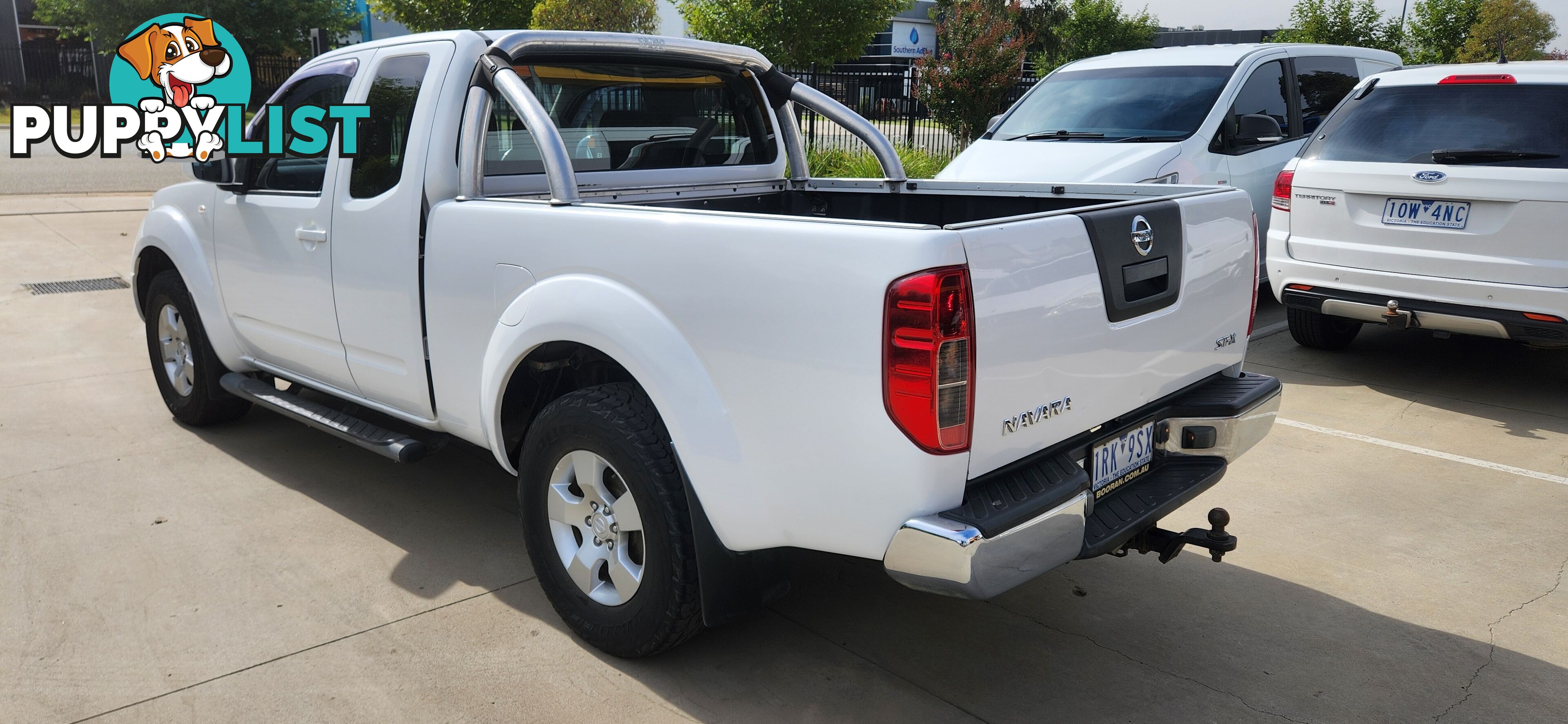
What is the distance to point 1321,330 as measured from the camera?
7.16 meters

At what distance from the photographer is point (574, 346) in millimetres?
3150

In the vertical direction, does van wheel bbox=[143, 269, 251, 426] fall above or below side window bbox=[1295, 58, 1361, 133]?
below

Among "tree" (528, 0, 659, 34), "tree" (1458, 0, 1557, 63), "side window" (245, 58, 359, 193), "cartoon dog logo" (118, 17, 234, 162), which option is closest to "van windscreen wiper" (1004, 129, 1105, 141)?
"side window" (245, 58, 359, 193)

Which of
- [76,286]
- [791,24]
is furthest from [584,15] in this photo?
[76,286]

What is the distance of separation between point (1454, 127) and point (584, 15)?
1458 cm

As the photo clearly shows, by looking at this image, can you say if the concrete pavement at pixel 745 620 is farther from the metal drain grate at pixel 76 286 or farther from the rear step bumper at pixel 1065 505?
the metal drain grate at pixel 76 286

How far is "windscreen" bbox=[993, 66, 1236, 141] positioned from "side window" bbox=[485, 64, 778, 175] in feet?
13.4

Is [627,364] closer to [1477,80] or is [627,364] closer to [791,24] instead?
[1477,80]

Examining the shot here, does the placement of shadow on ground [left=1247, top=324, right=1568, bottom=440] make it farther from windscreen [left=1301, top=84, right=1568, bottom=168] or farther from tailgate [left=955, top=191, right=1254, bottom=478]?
tailgate [left=955, top=191, right=1254, bottom=478]

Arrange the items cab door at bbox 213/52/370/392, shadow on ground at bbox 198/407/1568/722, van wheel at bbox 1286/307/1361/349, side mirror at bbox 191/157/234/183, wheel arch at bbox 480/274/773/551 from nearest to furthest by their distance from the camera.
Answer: wheel arch at bbox 480/274/773/551 < shadow on ground at bbox 198/407/1568/722 < cab door at bbox 213/52/370/392 < side mirror at bbox 191/157/234/183 < van wheel at bbox 1286/307/1361/349

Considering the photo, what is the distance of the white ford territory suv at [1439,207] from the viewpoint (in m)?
5.49

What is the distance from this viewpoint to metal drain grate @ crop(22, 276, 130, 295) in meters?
8.84

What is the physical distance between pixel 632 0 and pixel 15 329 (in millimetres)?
14861

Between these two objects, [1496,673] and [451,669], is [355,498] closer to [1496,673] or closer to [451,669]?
[451,669]
